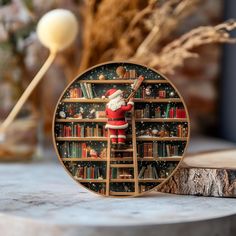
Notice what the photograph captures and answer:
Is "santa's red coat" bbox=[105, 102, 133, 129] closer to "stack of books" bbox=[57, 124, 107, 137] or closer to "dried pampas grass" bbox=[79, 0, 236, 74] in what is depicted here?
"stack of books" bbox=[57, 124, 107, 137]

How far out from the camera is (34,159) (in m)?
1.32

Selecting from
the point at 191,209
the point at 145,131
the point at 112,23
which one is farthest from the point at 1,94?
the point at 191,209

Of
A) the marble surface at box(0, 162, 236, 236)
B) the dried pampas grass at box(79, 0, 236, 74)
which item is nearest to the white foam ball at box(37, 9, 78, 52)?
the dried pampas grass at box(79, 0, 236, 74)

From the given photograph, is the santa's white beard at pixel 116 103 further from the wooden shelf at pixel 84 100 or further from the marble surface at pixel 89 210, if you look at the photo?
the marble surface at pixel 89 210

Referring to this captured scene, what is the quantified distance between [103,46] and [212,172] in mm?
586

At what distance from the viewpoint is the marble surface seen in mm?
705

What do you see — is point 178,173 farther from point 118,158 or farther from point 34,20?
point 34,20

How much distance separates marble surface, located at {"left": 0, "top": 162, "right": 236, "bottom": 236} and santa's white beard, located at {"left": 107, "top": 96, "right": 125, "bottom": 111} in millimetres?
148

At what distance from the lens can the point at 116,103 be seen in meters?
0.87

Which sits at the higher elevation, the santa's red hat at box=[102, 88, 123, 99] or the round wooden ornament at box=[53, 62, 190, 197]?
the santa's red hat at box=[102, 88, 123, 99]

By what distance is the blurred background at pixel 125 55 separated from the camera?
122cm

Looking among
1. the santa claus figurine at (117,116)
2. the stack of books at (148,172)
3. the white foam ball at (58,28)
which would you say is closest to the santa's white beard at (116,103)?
the santa claus figurine at (117,116)

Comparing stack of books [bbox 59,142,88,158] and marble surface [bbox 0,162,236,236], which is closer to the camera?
marble surface [bbox 0,162,236,236]

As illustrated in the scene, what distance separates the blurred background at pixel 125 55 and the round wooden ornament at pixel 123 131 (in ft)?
0.66
